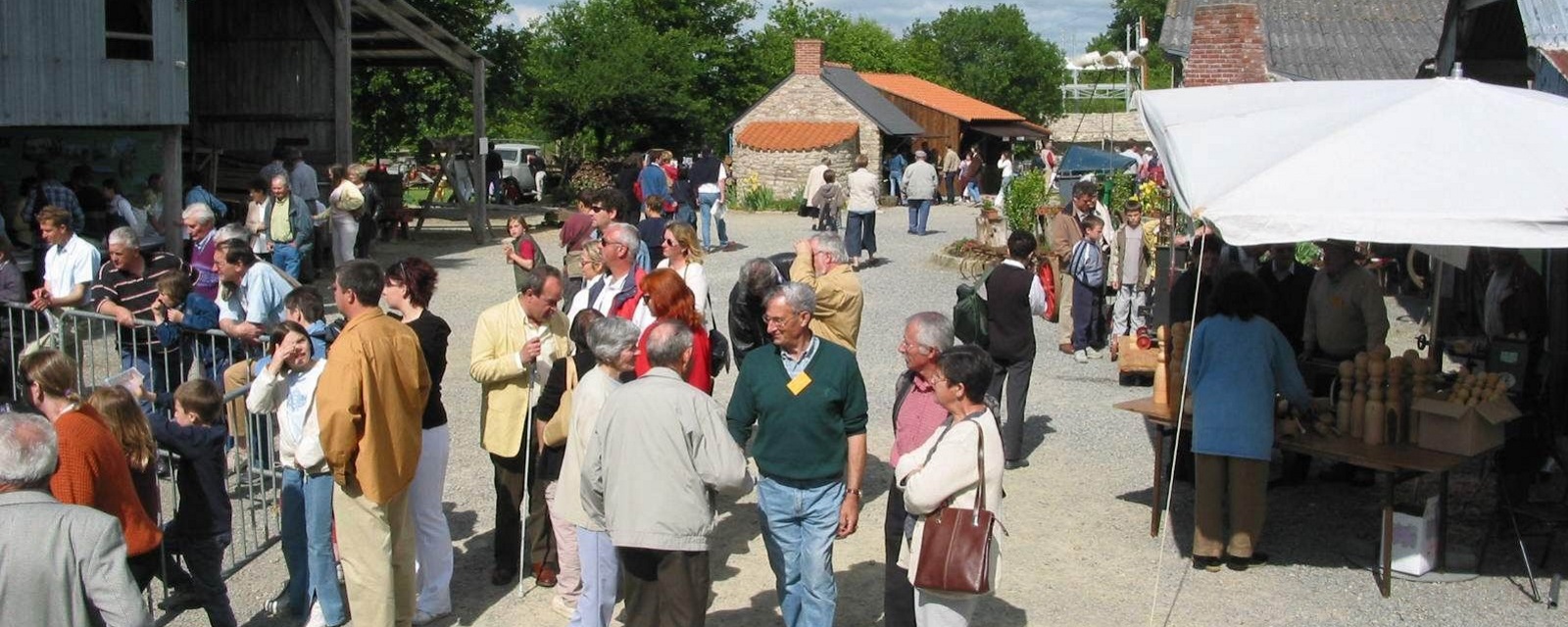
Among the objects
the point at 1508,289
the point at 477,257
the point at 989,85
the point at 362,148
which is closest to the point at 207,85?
the point at 477,257

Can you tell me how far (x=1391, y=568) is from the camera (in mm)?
7164

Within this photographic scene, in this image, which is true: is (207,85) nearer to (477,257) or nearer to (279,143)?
(279,143)

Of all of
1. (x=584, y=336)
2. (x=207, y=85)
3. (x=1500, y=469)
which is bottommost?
(x=1500, y=469)

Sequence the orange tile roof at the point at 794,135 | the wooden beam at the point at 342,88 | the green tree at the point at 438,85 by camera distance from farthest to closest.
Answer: the orange tile roof at the point at 794,135, the green tree at the point at 438,85, the wooden beam at the point at 342,88

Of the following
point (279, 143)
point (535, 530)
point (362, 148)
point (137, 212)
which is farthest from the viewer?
point (362, 148)

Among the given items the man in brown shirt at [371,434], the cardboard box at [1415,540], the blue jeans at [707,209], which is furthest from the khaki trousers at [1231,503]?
the blue jeans at [707,209]

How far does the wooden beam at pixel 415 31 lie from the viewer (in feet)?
68.5

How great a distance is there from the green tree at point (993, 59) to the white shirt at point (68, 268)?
243ft

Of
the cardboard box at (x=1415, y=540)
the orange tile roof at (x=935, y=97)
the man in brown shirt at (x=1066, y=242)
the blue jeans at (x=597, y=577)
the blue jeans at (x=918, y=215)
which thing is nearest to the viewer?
the blue jeans at (x=597, y=577)

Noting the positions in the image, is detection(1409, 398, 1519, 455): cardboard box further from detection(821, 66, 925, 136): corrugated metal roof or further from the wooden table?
detection(821, 66, 925, 136): corrugated metal roof

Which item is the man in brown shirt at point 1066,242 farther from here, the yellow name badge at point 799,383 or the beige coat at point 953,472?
the beige coat at point 953,472

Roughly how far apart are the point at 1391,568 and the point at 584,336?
411 cm

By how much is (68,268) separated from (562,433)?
490cm

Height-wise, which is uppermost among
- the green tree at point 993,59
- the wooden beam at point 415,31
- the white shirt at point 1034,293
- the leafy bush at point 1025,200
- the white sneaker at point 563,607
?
the green tree at point 993,59
